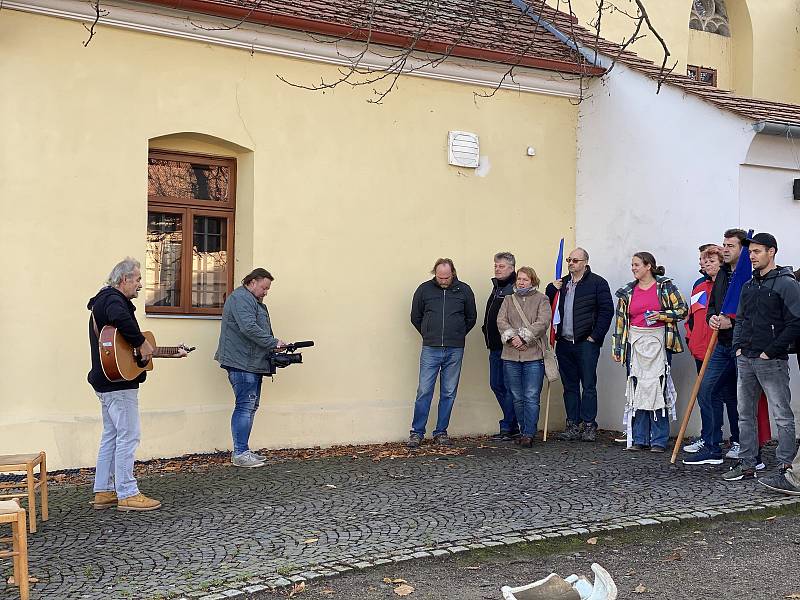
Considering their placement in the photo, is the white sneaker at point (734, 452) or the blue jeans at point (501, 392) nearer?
the white sneaker at point (734, 452)

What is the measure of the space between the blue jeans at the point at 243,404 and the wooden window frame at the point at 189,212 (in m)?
1.10

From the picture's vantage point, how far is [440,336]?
10039 millimetres

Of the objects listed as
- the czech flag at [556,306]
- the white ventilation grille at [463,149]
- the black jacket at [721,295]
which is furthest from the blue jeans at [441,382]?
the black jacket at [721,295]

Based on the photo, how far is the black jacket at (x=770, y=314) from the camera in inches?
302

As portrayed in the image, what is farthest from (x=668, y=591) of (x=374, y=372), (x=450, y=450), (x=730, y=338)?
(x=374, y=372)

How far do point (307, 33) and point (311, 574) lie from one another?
581 cm

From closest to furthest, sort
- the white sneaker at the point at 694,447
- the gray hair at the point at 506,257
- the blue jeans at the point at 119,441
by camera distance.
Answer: the blue jeans at the point at 119,441, the white sneaker at the point at 694,447, the gray hair at the point at 506,257

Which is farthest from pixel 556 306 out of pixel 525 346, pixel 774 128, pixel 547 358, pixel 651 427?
pixel 774 128

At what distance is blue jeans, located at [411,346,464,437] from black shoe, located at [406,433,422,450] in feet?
0.13

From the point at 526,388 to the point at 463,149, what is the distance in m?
2.68

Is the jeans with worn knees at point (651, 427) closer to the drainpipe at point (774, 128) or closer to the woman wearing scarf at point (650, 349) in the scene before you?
the woman wearing scarf at point (650, 349)

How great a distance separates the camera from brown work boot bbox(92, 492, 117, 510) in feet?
24.2

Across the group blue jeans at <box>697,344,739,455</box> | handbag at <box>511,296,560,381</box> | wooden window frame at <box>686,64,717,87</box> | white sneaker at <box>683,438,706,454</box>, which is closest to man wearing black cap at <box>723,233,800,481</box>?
blue jeans at <box>697,344,739,455</box>

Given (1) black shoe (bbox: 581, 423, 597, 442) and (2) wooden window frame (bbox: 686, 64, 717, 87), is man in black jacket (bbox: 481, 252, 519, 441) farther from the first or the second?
(2) wooden window frame (bbox: 686, 64, 717, 87)
